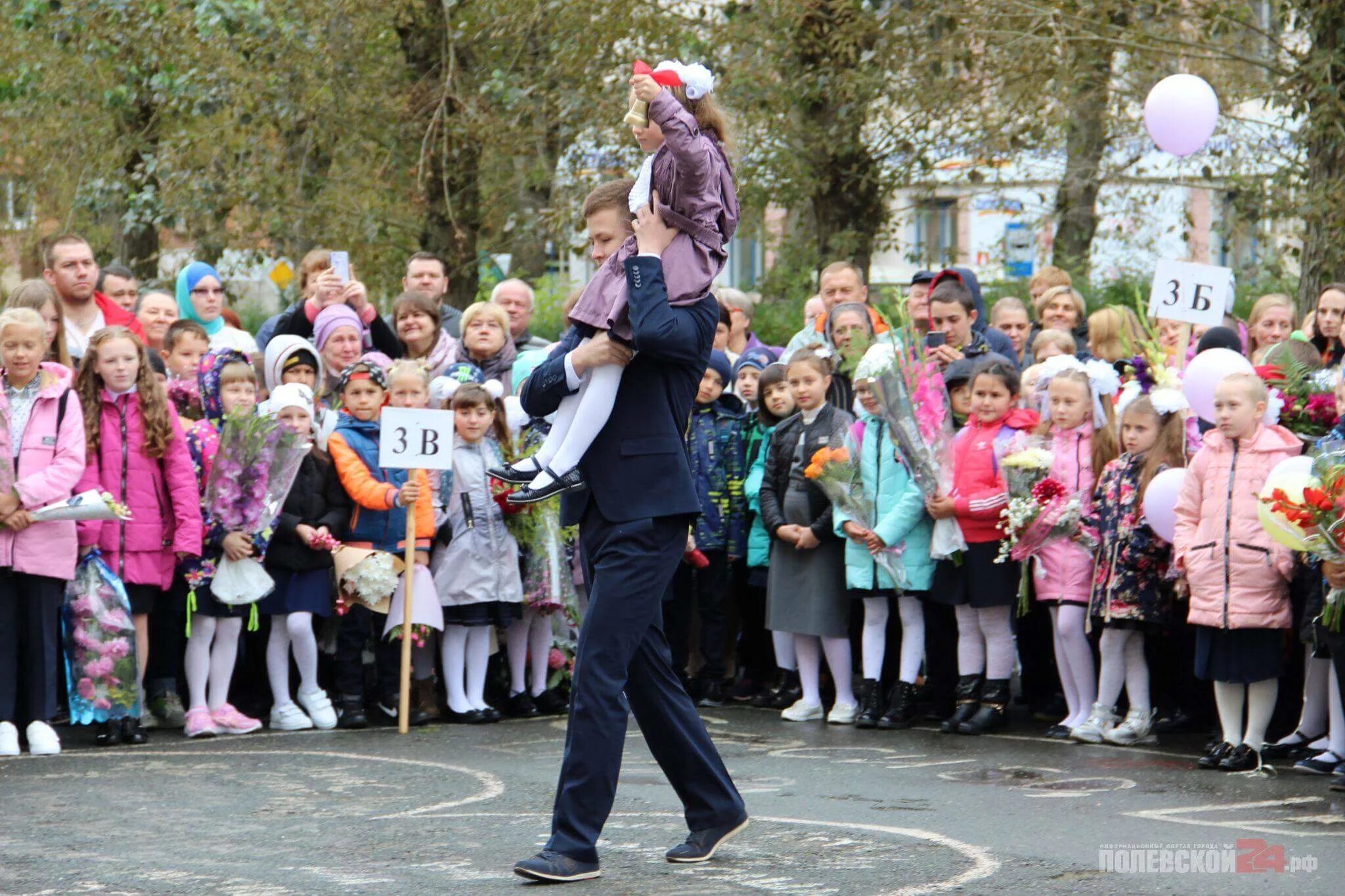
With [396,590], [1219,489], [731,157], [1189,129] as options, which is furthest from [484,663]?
[1189,129]

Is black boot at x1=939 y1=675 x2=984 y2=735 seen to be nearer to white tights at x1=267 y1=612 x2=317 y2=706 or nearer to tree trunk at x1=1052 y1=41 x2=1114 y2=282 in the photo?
white tights at x1=267 y1=612 x2=317 y2=706

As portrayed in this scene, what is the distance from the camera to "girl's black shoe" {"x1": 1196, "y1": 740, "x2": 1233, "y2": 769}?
340 inches

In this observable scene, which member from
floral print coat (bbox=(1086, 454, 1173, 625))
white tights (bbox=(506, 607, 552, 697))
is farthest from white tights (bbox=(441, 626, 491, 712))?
floral print coat (bbox=(1086, 454, 1173, 625))

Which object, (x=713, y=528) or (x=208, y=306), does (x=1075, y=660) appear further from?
(x=208, y=306)

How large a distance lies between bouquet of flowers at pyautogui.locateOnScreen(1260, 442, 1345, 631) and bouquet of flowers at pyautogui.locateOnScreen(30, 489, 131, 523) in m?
5.48

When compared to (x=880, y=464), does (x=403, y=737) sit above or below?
below

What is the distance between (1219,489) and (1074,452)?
3.90 feet

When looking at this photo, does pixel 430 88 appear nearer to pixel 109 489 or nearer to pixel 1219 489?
pixel 109 489

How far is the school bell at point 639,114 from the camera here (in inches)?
223

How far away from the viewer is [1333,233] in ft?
48.3

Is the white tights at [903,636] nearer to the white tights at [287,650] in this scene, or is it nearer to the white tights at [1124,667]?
the white tights at [1124,667]

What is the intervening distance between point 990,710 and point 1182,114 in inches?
195

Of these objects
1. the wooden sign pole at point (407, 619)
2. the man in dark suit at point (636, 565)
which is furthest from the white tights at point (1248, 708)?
the wooden sign pole at point (407, 619)

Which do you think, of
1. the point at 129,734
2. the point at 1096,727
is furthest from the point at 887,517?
the point at 129,734
